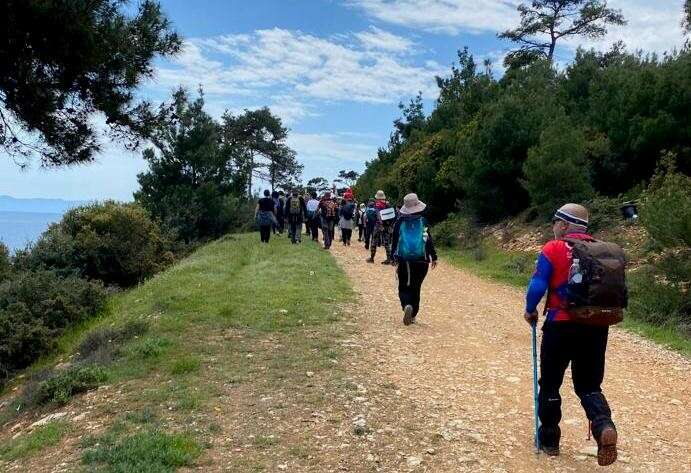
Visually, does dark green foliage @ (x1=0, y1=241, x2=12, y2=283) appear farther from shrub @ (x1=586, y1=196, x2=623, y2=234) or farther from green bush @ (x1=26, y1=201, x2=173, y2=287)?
shrub @ (x1=586, y1=196, x2=623, y2=234)

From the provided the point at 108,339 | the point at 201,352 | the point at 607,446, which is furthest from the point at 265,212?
the point at 607,446

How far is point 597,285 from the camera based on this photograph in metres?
4.39

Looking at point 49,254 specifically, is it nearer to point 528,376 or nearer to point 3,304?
point 3,304

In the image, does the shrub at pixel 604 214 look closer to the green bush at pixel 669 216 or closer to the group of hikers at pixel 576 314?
the green bush at pixel 669 216

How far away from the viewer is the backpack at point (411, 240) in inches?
366

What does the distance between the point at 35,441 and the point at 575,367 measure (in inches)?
182

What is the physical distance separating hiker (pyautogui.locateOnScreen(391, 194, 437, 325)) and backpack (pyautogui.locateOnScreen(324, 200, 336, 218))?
10.7 metres

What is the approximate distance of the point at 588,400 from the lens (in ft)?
15.4

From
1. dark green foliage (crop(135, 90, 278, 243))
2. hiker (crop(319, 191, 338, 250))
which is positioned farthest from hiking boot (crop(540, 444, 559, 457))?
dark green foliage (crop(135, 90, 278, 243))

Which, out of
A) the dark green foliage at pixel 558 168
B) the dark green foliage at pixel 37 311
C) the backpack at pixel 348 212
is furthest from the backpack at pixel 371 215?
the dark green foliage at pixel 37 311

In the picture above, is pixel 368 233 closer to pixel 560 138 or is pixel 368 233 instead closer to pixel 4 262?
pixel 560 138

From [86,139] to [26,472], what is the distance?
19.1 ft

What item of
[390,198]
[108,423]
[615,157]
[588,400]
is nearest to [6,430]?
[108,423]

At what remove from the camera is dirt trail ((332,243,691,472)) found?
16.3ft
